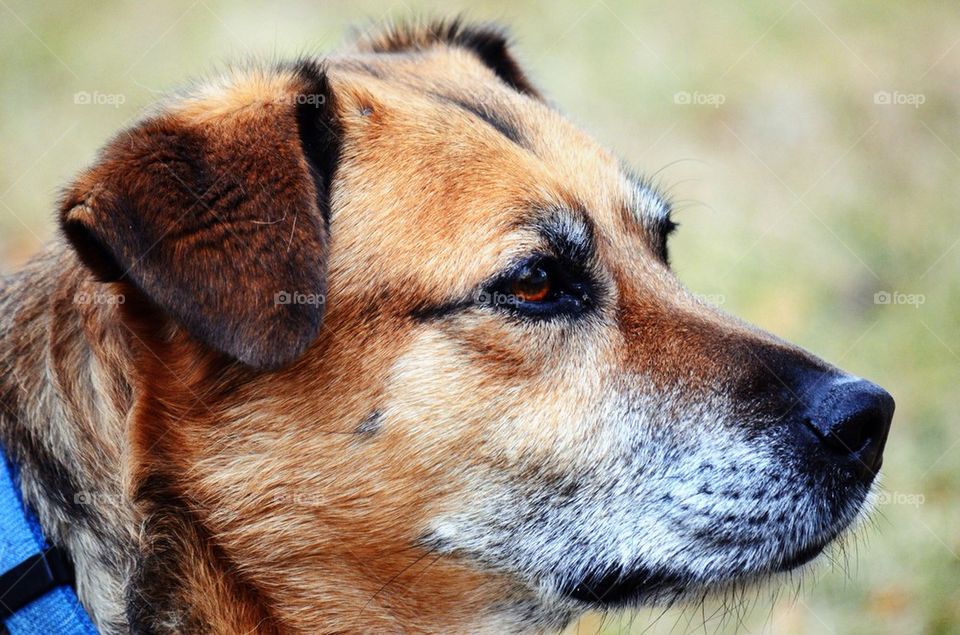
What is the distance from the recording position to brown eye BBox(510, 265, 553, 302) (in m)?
3.21

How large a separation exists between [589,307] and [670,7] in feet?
28.0

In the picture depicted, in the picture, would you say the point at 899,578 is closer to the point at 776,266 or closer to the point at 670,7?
the point at 776,266

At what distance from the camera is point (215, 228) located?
2.92 metres

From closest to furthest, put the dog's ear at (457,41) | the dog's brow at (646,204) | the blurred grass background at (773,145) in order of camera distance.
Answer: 1. the dog's brow at (646,204)
2. the dog's ear at (457,41)
3. the blurred grass background at (773,145)

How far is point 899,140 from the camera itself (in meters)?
8.75

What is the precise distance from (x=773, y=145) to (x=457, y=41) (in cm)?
501

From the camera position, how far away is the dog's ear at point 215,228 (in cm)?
281
